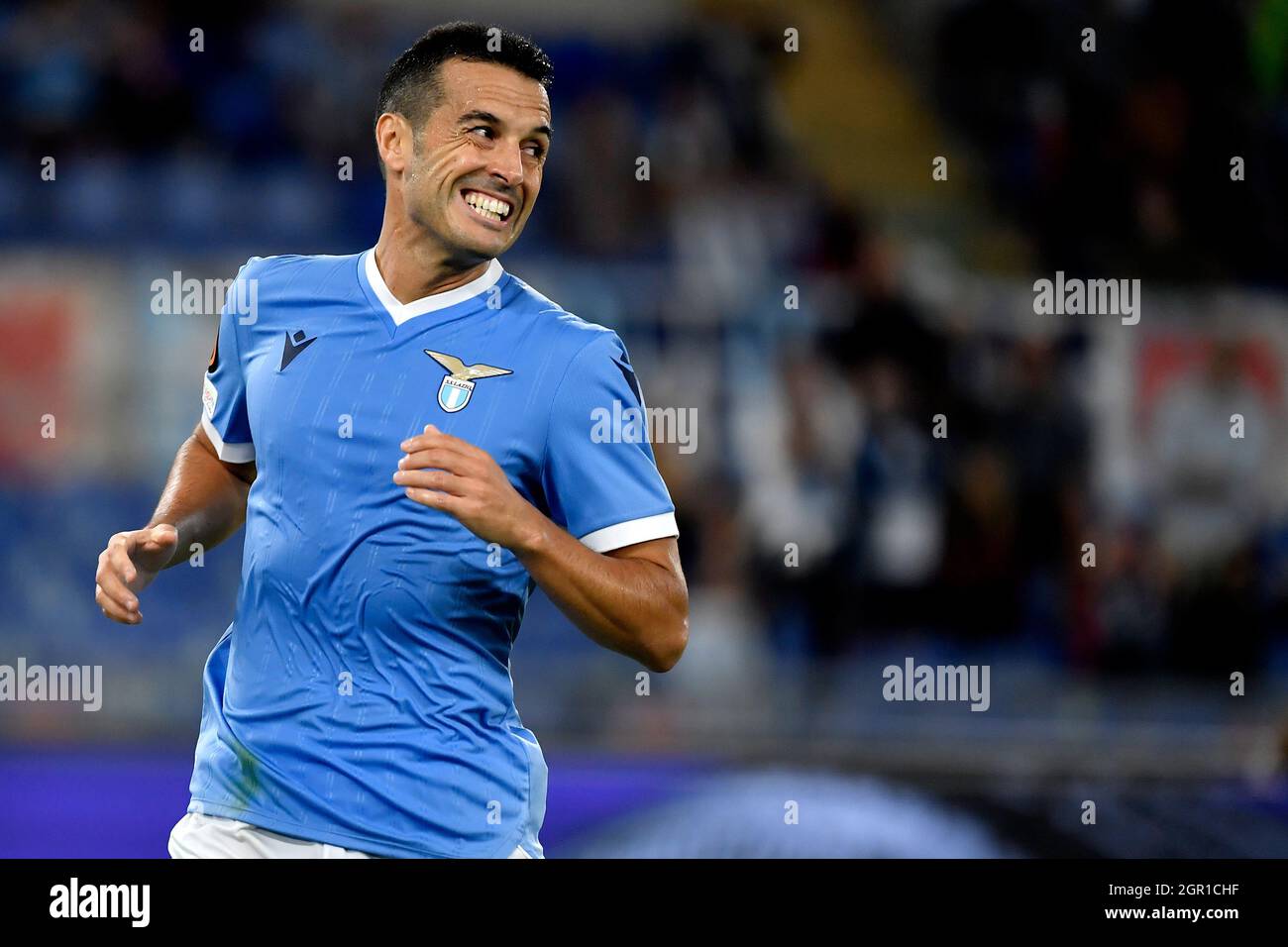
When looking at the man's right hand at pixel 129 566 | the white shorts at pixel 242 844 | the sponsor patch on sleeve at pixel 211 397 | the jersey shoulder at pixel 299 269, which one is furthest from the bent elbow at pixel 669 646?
the sponsor patch on sleeve at pixel 211 397

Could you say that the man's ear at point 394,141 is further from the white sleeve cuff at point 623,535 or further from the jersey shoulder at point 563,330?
the white sleeve cuff at point 623,535

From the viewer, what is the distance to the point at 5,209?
762 centimetres

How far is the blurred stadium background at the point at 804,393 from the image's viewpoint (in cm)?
603

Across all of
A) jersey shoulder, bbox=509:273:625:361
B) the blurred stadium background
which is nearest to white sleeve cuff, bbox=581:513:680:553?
jersey shoulder, bbox=509:273:625:361

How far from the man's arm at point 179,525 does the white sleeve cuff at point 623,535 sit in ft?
2.37

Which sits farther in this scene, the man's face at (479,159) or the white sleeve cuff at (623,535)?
the man's face at (479,159)

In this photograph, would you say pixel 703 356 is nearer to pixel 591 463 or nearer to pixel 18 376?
pixel 18 376

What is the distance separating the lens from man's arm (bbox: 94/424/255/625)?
272cm

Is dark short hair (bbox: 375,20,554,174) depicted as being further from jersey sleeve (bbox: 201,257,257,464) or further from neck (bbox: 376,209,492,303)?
jersey sleeve (bbox: 201,257,257,464)

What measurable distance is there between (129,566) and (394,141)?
985 mm

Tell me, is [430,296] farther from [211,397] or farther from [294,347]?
[211,397]

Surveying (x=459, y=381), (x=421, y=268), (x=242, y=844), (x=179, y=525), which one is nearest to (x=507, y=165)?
(x=421, y=268)

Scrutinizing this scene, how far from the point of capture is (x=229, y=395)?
3186 mm
